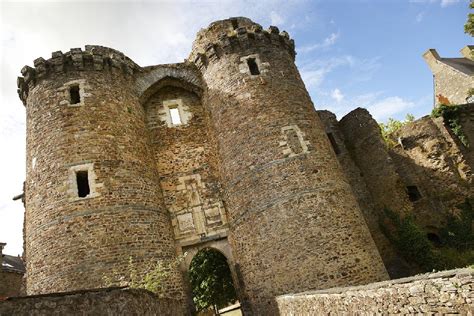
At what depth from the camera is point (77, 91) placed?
42.0 feet

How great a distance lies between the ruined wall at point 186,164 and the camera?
12648mm

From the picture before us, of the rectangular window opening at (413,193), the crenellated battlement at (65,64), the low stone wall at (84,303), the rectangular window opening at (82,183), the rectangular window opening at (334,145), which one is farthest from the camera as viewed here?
the rectangular window opening at (334,145)

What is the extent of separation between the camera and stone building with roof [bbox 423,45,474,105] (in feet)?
83.3

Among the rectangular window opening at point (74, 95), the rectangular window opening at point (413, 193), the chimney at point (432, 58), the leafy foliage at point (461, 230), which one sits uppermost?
the chimney at point (432, 58)

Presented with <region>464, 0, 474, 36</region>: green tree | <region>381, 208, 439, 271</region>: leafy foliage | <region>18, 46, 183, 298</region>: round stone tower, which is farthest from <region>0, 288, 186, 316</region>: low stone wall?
<region>464, 0, 474, 36</region>: green tree

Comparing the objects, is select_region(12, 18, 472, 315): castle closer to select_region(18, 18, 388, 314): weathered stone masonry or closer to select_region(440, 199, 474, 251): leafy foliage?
select_region(18, 18, 388, 314): weathered stone masonry

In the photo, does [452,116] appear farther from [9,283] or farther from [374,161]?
[9,283]

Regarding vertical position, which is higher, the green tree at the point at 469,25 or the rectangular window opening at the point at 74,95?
the rectangular window opening at the point at 74,95

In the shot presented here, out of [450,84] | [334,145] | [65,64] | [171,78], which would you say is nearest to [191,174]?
[171,78]

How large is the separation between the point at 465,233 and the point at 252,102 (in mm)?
10566

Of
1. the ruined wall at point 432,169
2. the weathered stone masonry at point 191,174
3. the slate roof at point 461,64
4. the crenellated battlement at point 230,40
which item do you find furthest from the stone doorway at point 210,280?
the slate roof at point 461,64

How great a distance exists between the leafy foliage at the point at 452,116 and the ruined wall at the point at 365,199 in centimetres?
448

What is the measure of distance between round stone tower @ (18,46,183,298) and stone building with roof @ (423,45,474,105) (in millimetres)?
23277

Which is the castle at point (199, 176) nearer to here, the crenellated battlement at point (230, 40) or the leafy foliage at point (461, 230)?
the crenellated battlement at point (230, 40)
